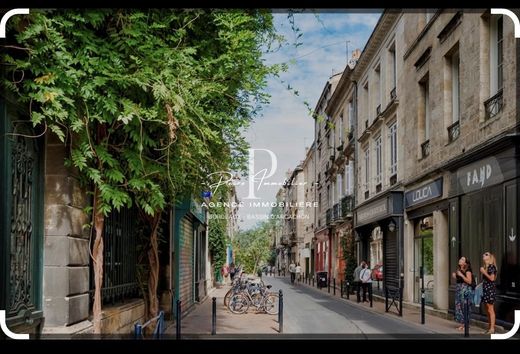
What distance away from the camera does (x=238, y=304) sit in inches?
687

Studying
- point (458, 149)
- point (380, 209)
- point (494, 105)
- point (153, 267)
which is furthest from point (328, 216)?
point (153, 267)

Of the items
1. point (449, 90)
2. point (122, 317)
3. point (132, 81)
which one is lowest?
point (122, 317)

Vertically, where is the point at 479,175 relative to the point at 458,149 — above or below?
below

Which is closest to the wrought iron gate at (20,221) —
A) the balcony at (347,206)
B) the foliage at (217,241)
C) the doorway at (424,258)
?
the doorway at (424,258)

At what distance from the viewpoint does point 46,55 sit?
6074mm

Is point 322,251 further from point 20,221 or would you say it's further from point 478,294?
point 20,221

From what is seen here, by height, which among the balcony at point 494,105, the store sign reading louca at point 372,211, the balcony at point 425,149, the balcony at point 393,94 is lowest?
the store sign reading louca at point 372,211

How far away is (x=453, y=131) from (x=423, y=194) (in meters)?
2.68

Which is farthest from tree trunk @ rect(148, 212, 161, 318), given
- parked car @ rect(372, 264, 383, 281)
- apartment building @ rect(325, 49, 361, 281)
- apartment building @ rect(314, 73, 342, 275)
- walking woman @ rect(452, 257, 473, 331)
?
apartment building @ rect(314, 73, 342, 275)

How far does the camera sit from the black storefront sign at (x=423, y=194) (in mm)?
16547

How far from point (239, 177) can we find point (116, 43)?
10.9 feet

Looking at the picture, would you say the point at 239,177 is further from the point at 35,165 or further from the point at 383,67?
the point at 383,67

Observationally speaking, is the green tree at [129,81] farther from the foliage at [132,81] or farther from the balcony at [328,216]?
the balcony at [328,216]

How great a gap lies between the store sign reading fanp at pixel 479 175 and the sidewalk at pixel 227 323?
5.10 m
